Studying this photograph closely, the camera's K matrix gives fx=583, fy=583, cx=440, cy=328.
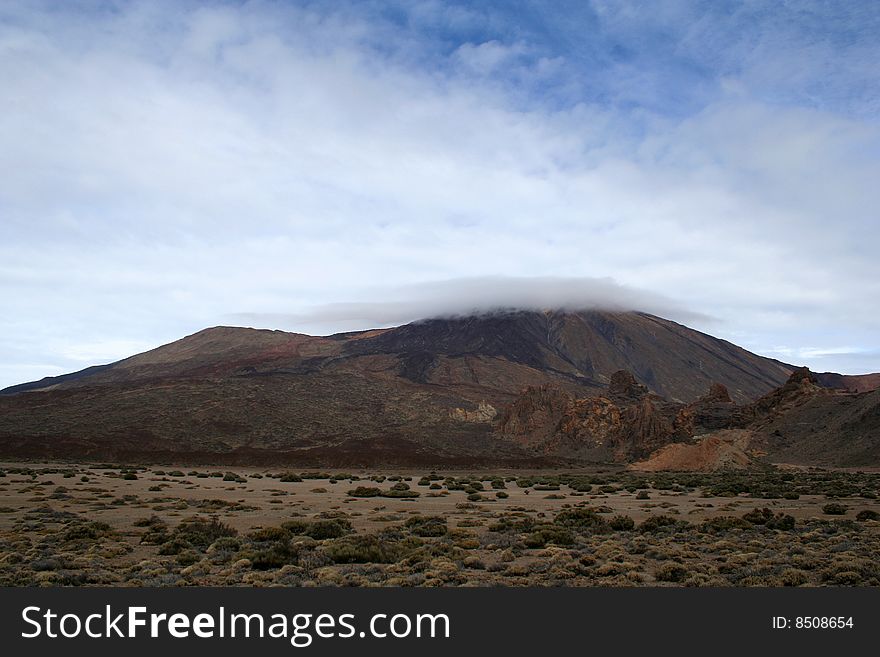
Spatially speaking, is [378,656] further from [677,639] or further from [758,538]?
[758,538]

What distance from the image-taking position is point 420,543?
50.4 feet

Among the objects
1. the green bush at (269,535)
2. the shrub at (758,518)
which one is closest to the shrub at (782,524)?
the shrub at (758,518)

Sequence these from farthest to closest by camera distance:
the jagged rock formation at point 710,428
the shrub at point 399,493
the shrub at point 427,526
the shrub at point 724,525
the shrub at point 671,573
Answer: the jagged rock formation at point 710,428, the shrub at point 399,493, the shrub at point 724,525, the shrub at point 427,526, the shrub at point 671,573

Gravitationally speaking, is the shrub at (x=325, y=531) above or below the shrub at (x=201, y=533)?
below

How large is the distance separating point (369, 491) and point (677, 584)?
77.6ft

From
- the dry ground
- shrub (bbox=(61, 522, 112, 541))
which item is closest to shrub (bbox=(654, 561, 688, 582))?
the dry ground

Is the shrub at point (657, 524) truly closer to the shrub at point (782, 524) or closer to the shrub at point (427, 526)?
the shrub at point (782, 524)

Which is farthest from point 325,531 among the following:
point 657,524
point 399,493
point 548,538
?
point 399,493

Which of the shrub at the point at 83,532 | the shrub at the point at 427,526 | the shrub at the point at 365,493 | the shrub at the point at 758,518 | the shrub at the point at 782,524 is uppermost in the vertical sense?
the shrub at the point at 83,532

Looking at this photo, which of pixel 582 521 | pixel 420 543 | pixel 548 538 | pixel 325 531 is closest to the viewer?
pixel 420 543

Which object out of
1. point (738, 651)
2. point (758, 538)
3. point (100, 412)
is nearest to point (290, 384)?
point (100, 412)

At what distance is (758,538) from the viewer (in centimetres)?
1638

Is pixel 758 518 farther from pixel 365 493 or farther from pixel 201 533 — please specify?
pixel 365 493

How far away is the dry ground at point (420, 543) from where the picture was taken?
1131 cm
